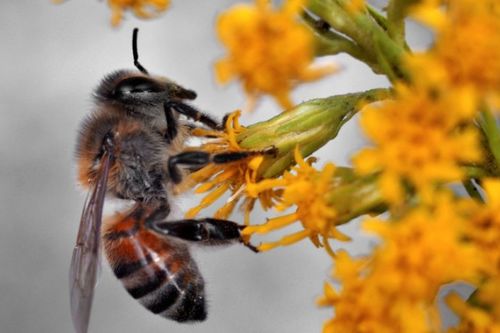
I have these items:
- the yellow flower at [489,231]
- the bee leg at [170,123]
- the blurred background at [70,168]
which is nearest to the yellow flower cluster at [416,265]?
the yellow flower at [489,231]

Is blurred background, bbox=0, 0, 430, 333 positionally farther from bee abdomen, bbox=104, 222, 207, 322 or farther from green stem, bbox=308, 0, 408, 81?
green stem, bbox=308, 0, 408, 81

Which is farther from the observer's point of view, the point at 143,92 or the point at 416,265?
the point at 143,92

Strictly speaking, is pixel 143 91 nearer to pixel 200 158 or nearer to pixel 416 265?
pixel 200 158

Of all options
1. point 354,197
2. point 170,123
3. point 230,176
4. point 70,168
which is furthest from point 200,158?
point 70,168

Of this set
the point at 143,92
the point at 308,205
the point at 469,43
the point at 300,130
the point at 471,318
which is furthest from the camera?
the point at 143,92

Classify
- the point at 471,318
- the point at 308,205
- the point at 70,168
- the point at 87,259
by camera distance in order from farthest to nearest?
the point at 70,168
the point at 87,259
the point at 308,205
the point at 471,318

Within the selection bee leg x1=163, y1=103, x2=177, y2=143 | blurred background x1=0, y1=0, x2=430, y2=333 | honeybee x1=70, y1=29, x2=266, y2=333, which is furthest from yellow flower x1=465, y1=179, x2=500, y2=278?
Result: blurred background x1=0, y1=0, x2=430, y2=333
